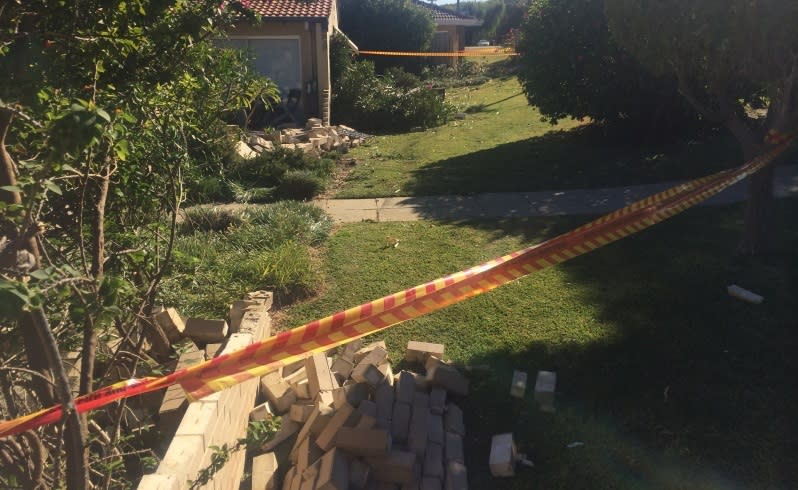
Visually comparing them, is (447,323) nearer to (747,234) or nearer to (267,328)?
(267,328)

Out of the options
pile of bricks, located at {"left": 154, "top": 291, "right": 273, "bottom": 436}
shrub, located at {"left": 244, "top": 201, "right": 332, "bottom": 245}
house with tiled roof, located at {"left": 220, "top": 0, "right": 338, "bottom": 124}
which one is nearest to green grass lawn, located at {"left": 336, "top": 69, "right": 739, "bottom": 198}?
shrub, located at {"left": 244, "top": 201, "right": 332, "bottom": 245}

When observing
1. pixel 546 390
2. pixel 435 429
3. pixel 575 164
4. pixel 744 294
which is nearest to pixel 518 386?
pixel 546 390

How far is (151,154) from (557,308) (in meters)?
3.85

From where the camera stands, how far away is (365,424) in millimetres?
3717

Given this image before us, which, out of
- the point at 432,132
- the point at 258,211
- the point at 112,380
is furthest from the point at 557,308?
the point at 432,132

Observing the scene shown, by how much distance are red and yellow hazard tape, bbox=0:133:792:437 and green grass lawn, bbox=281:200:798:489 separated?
3.16 feet

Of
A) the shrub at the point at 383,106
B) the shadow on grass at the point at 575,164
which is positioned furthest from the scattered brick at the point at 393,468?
the shrub at the point at 383,106

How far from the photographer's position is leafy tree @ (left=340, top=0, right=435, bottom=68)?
91.7ft

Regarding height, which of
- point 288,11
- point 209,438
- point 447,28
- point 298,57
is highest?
point 288,11

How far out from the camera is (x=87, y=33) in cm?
247

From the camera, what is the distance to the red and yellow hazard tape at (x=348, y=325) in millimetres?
2703

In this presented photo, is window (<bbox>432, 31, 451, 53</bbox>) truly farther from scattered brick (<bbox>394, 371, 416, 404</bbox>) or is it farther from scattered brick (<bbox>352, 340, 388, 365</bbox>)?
scattered brick (<bbox>394, 371, 416, 404</bbox>)

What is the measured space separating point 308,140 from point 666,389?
10278 mm

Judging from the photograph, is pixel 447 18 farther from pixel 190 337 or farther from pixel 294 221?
pixel 190 337
